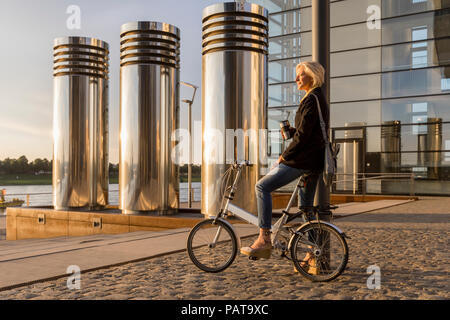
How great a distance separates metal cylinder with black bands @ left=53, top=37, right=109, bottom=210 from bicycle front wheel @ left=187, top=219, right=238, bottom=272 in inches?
294

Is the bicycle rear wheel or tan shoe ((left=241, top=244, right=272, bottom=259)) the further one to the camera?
tan shoe ((left=241, top=244, right=272, bottom=259))

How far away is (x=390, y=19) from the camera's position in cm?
2312

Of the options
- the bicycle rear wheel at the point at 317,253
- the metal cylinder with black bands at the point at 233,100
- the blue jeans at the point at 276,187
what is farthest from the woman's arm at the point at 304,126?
the metal cylinder with black bands at the point at 233,100

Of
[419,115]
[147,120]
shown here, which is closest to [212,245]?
[147,120]

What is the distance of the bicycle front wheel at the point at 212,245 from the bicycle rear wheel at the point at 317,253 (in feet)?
2.21

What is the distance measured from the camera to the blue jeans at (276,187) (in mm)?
4395

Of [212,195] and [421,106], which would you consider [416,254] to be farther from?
[421,106]

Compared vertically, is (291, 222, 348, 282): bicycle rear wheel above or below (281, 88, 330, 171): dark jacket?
below

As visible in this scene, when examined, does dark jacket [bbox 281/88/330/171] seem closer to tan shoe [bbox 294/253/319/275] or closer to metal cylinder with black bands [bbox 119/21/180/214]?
tan shoe [bbox 294/253/319/275]

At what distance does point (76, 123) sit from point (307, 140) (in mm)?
8630

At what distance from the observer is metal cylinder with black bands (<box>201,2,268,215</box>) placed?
9211 millimetres

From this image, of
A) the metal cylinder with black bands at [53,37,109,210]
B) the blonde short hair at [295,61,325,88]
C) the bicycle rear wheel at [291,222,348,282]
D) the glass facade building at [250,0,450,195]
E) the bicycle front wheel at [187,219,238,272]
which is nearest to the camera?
the bicycle rear wheel at [291,222,348,282]
